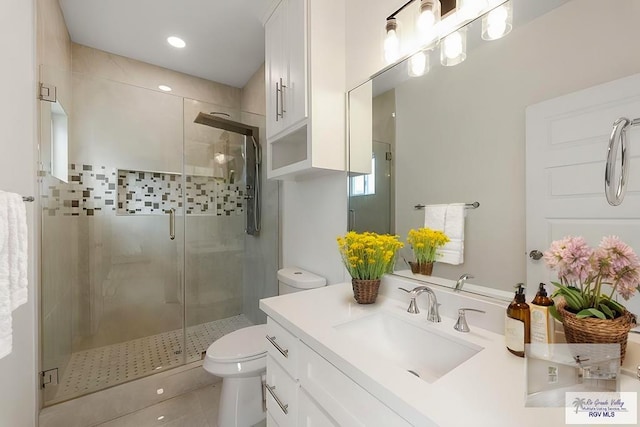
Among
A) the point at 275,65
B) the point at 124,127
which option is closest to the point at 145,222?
the point at 124,127

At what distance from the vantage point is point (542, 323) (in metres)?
0.66

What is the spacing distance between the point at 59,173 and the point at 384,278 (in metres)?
2.24

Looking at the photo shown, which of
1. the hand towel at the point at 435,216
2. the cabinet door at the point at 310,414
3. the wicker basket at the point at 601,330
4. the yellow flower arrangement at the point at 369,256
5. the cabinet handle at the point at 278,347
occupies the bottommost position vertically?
the cabinet door at the point at 310,414

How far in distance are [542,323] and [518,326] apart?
0.17 feet

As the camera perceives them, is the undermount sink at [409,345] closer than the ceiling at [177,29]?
Yes

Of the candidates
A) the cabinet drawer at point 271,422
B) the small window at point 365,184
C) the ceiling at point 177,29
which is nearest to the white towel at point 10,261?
the cabinet drawer at point 271,422

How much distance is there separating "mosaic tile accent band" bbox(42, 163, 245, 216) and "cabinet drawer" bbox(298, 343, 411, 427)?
1941mm

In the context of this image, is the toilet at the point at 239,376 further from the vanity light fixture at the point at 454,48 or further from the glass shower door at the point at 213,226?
the vanity light fixture at the point at 454,48

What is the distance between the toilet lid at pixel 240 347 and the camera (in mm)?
1381

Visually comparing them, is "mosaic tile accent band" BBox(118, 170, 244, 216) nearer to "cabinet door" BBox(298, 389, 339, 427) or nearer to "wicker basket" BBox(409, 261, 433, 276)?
"wicker basket" BBox(409, 261, 433, 276)

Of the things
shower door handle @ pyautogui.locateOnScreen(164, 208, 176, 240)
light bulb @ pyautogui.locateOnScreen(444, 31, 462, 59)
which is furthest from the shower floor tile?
light bulb @ pyautogui.locateOnScreen(444, 31, 462, 59)

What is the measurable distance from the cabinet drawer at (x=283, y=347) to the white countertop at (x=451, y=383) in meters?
0.04

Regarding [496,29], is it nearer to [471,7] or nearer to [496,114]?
[471,7]

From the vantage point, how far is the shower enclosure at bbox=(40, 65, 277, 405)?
1867 mm
